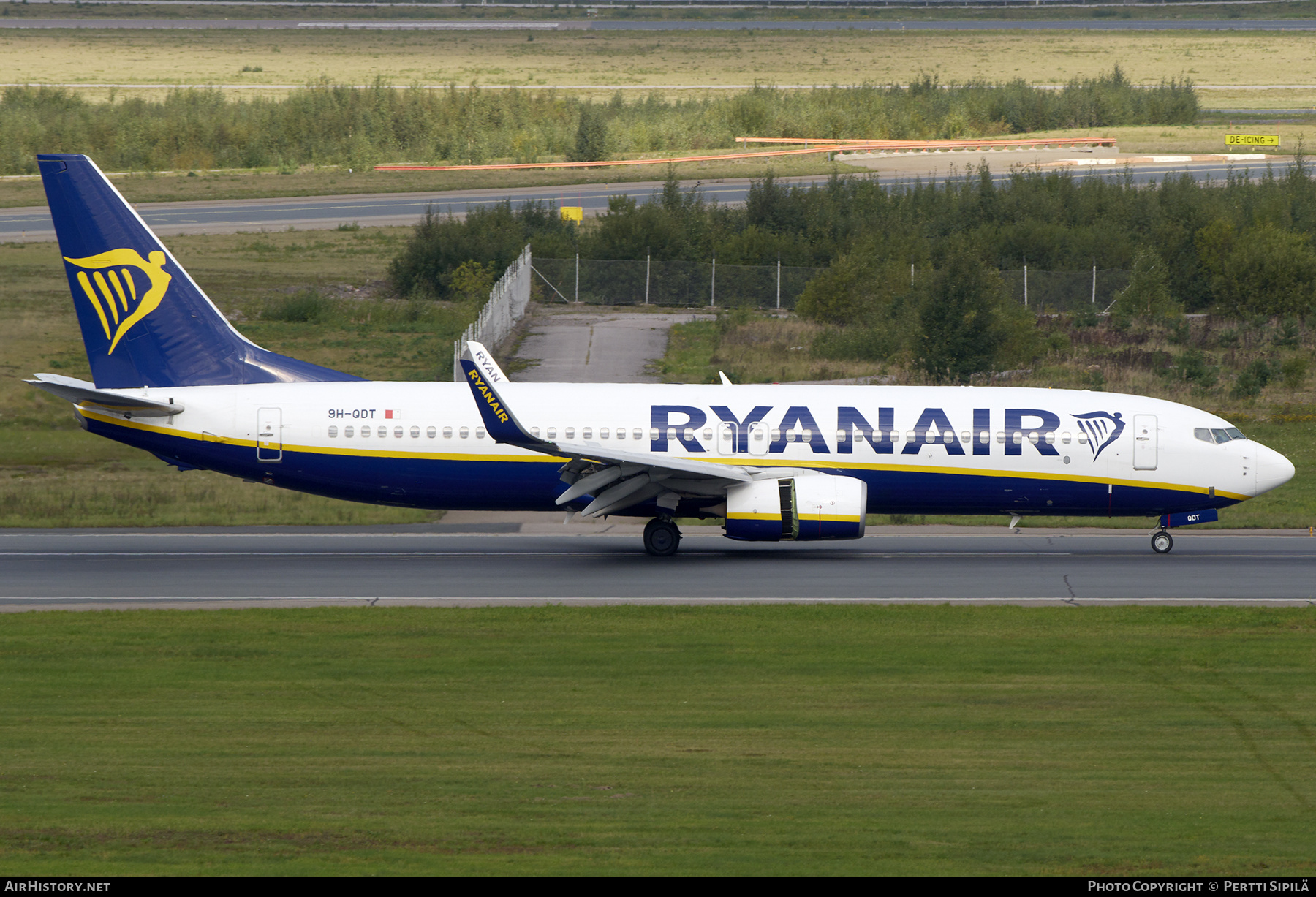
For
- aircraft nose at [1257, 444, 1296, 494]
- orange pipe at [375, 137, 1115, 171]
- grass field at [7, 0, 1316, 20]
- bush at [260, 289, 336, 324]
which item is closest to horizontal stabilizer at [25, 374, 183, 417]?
aircraft nose at [1257, 444, 1296, 494]

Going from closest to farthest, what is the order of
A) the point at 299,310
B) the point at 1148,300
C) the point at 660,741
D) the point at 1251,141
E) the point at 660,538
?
the point at 660,741
the point at 660,538
the point at 299,310
the point at 1148,300
the point at 1251,141

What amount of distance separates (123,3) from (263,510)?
180607 mm

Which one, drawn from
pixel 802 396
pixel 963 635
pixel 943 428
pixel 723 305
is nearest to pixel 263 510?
pixel 802 396

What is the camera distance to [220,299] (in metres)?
61.6

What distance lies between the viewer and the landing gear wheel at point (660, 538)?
32625 millimetres

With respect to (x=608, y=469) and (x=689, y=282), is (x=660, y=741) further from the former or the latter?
(x=689, y=282)

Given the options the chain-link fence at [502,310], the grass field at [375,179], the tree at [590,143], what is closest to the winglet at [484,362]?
the chain-link fence at [502,310]

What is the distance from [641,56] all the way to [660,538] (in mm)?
135487

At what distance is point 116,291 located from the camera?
32906mm

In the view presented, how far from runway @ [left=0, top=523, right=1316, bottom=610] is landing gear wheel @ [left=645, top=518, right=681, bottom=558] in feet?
0.89

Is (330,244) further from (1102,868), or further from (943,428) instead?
(1102,868)

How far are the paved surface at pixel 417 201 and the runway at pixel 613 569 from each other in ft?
143

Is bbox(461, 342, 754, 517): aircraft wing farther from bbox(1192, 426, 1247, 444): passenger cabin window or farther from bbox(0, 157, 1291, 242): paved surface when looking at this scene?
bbox(0, 157, 1291, 242): paved surface

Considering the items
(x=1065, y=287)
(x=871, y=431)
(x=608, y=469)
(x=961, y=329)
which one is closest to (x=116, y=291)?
(x=608, y=469)
